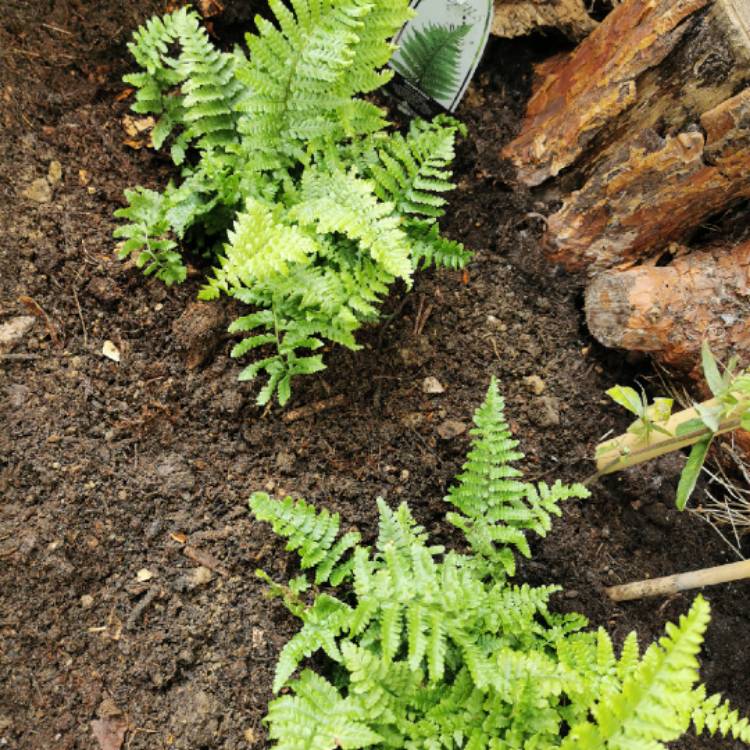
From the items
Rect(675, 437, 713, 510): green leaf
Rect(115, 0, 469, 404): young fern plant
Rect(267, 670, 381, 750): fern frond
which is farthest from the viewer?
Rect(115, 0, 469, 404): young fern plant

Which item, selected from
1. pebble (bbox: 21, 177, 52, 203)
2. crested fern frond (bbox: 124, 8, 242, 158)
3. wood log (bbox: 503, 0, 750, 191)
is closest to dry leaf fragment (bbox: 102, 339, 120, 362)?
pebble (bbox: 21, 177, 52, 203)

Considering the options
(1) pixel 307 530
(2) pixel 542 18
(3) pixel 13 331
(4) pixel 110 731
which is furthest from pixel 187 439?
(2) pixel 542 18

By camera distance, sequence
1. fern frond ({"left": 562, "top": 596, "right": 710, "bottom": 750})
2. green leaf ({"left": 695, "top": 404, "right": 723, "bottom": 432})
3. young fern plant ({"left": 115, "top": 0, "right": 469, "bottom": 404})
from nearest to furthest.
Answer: fern frond ({"left": 562, "top": 596, "right": 710, "bottom": 750})
green leaf ({"left": 695, "top": 404, "right": 723, "bottom": 432})
young fern plant ({"left": 115, "top": 0, "right": 469, "bottom": 404})

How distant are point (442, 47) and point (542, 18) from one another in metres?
0.61

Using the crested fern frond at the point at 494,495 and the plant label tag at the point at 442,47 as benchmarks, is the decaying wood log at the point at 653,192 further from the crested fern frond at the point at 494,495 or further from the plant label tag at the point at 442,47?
the crested fern frond at the point at 494,495

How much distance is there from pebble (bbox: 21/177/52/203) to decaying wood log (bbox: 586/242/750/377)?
2.32 meters

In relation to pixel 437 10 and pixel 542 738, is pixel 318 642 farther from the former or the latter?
pixel 437 10

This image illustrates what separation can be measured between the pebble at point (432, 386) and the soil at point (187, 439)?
0.03m

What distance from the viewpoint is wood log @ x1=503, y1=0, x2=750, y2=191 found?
268 centimetres

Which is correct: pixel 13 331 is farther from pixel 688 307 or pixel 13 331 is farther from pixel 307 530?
pixel 688 307

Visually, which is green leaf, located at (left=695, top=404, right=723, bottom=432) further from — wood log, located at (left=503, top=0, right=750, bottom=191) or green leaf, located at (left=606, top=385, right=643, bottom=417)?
wood log, located at (left=503, top=0, right=750, bottom=191)

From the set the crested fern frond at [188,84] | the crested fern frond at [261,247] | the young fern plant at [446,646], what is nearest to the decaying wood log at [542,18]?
the crested fern frond at [188,84]

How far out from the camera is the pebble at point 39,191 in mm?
2904

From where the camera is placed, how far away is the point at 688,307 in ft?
9.84
